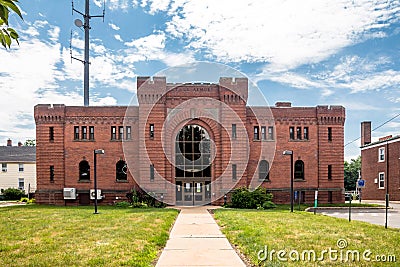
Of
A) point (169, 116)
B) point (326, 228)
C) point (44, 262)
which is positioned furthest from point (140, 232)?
point (169, 116)

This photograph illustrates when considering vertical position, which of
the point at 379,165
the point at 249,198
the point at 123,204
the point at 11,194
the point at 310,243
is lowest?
the point at 11,194

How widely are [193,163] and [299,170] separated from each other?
8695 mm

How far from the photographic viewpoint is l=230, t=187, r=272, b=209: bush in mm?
28250

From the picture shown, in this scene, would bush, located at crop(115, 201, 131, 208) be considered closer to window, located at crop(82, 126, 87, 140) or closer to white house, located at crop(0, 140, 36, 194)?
window, located at crop(82, 126, 87, 140)

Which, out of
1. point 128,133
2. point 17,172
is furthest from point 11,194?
point 128,133

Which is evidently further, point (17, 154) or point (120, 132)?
point (17, 154)

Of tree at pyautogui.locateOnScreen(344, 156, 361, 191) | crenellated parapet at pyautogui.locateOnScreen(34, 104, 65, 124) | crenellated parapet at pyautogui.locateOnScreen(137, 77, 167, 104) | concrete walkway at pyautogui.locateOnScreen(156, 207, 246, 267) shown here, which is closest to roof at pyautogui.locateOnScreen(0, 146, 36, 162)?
crenellated parapet at pyautogui.locateOnScreen(34, 104, 65, 124)

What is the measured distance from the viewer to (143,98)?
30.4m

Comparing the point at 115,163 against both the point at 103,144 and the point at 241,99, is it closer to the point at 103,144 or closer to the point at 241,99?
the point at 103,144

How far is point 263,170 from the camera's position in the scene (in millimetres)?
31938

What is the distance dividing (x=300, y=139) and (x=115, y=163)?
49.2 ft

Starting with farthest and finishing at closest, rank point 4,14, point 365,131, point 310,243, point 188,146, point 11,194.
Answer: point 365,131
point 11,194
point 188,146
point 310,243
point 4,14

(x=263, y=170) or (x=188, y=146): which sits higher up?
(x=188, y=146)

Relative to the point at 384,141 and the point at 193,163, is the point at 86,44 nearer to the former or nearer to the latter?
the point at 193,163
